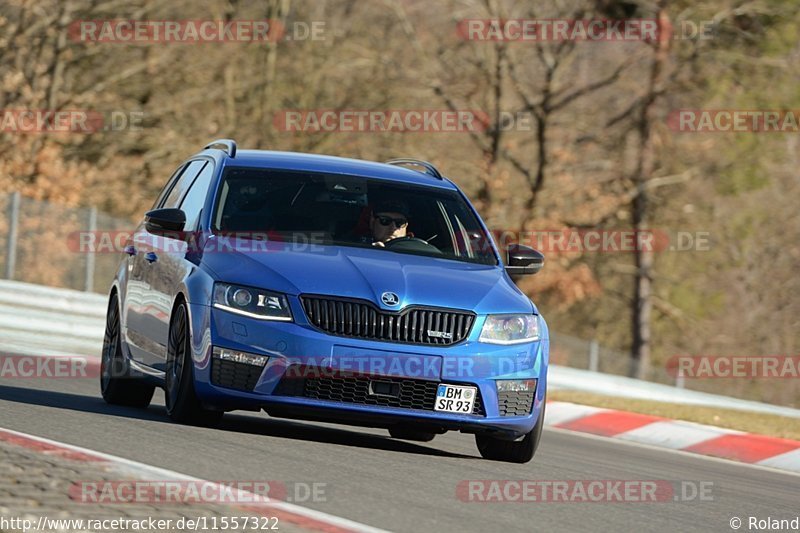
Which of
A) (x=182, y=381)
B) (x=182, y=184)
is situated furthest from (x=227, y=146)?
(x=182, y=381)

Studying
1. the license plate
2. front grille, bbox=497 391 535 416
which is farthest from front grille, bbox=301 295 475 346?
front grille, bbox=497 391 535 416

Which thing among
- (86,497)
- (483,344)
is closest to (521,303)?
(483,344)

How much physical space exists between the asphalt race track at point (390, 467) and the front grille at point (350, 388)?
0.31 metres

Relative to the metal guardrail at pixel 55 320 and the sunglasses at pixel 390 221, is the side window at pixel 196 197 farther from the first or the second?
the metal guardrail at pixel 55 320

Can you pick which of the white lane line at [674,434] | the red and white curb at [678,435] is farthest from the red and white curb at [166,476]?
the white lane line at [674,434]

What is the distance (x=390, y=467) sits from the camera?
8375 millimetres

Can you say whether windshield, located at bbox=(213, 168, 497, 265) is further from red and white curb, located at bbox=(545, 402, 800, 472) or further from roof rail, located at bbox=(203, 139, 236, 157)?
red and white curb, located at bbox=(545, 402, 800, 472)

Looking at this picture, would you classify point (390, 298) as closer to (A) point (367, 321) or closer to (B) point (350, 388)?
(A) point (367, 321)

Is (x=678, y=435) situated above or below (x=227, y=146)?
below

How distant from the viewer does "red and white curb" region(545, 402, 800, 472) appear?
40.9 ft

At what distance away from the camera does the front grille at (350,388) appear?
859cm

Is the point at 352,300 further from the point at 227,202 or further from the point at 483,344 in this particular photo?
the point at 227,202

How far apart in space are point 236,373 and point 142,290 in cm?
195

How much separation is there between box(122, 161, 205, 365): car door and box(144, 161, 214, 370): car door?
0.09ft
